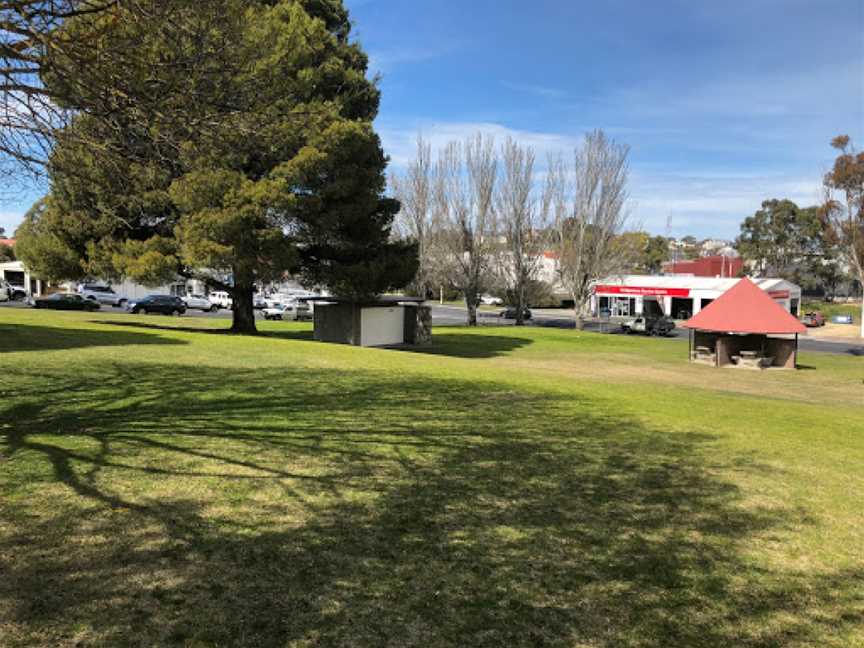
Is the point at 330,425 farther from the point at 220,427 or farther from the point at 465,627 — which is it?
the point at 465,627

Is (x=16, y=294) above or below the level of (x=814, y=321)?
above

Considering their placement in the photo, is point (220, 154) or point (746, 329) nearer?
point (220, 154)

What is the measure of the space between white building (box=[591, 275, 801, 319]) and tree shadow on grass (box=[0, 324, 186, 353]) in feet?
170

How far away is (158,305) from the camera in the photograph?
46344mm

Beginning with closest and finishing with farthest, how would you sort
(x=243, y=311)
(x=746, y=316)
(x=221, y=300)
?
(x=746, y=316) < (x=243, y=311) < (x=221, y=300)

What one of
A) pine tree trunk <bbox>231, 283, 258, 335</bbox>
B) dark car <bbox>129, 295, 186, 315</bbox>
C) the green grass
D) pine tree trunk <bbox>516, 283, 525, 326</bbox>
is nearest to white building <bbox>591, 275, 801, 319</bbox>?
the green grass

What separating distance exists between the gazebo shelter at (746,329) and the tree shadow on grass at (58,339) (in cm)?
2250

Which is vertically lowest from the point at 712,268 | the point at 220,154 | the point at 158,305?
the point at 158,305

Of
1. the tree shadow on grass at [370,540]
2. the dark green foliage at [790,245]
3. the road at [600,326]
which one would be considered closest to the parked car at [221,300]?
the road at [600,326]

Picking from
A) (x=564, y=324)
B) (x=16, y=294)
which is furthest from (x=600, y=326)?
(x=16, y=294)

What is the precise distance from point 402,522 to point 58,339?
14.9 meters

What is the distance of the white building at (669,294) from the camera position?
66.1m

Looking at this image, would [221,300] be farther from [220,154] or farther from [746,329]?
[220,154]

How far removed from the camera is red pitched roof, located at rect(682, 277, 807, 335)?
92.5 ft
